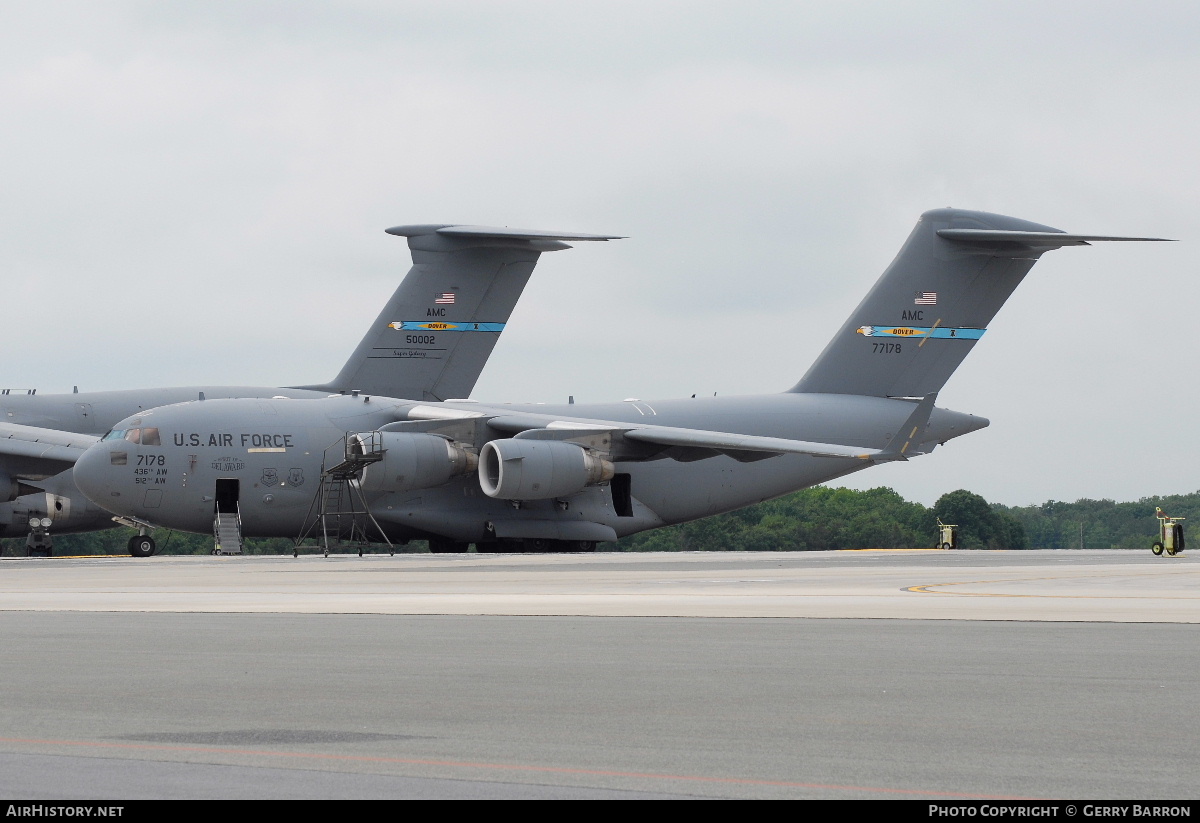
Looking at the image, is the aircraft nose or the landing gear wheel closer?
the aircraft nose

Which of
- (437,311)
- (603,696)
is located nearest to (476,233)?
(437,311)

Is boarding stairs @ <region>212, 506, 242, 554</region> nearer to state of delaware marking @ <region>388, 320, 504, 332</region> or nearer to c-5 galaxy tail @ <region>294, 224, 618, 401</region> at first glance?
c-5 galaxy tail @ <region>294, 224, 618, 401</region>

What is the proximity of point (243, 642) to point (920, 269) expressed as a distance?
36.9 metres

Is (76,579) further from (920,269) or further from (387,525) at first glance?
(920,269)

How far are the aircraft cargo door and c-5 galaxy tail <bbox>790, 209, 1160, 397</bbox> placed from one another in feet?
53.4

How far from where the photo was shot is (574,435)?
4219 cm

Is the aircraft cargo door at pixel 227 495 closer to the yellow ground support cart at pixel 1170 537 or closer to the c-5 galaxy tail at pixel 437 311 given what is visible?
the c-5 galaxy tail at pixel 437 311

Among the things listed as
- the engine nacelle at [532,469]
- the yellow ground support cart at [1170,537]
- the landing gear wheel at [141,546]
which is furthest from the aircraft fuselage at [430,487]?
the yellow ground support cart at [1170,537]

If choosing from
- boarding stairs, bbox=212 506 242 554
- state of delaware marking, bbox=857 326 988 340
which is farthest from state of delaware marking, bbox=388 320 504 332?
boarding stairs, bbox=212 506 242 554

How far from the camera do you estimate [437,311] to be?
2046 inches

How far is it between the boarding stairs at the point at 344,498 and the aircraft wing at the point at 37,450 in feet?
19.5

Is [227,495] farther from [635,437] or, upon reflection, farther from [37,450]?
[635,437]

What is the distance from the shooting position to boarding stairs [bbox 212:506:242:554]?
1609 inches

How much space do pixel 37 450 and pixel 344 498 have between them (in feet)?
25.8
